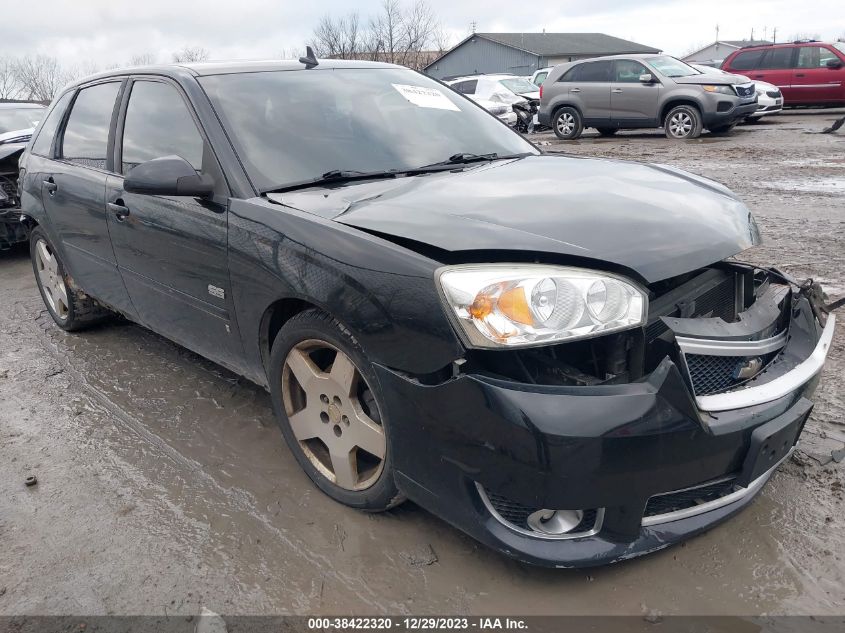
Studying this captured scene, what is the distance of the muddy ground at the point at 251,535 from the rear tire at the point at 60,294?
76 centimetres

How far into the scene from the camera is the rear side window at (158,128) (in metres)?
3.02

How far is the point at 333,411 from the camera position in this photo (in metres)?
2.50

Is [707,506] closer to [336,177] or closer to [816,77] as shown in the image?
[336,177]

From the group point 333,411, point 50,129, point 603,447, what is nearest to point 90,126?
point 50,129

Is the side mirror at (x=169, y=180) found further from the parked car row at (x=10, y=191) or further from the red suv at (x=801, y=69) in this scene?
the red suv at (x=801, y=69)

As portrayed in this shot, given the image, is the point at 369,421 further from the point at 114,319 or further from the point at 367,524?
the point at 114,319

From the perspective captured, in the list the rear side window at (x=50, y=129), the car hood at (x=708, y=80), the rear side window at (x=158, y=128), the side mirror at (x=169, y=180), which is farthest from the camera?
the car hood at (x=708, y=80)

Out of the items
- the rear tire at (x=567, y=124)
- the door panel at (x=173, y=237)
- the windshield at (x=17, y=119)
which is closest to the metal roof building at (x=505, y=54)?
the rear tire at (x=567, y=124)

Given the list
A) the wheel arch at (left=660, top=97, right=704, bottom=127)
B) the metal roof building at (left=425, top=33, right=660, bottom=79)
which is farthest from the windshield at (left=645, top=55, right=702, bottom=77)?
Answer: the metal roof building at (left=425, top=33, right=660, bottom=79)

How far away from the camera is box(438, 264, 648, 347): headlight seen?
191 centimetres

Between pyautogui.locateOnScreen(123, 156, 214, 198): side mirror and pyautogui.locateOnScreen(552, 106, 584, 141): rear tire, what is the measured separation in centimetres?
1384

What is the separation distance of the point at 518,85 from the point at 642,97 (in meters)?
5.66

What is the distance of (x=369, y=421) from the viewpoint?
7.77ft

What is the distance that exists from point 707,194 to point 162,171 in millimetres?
2121
